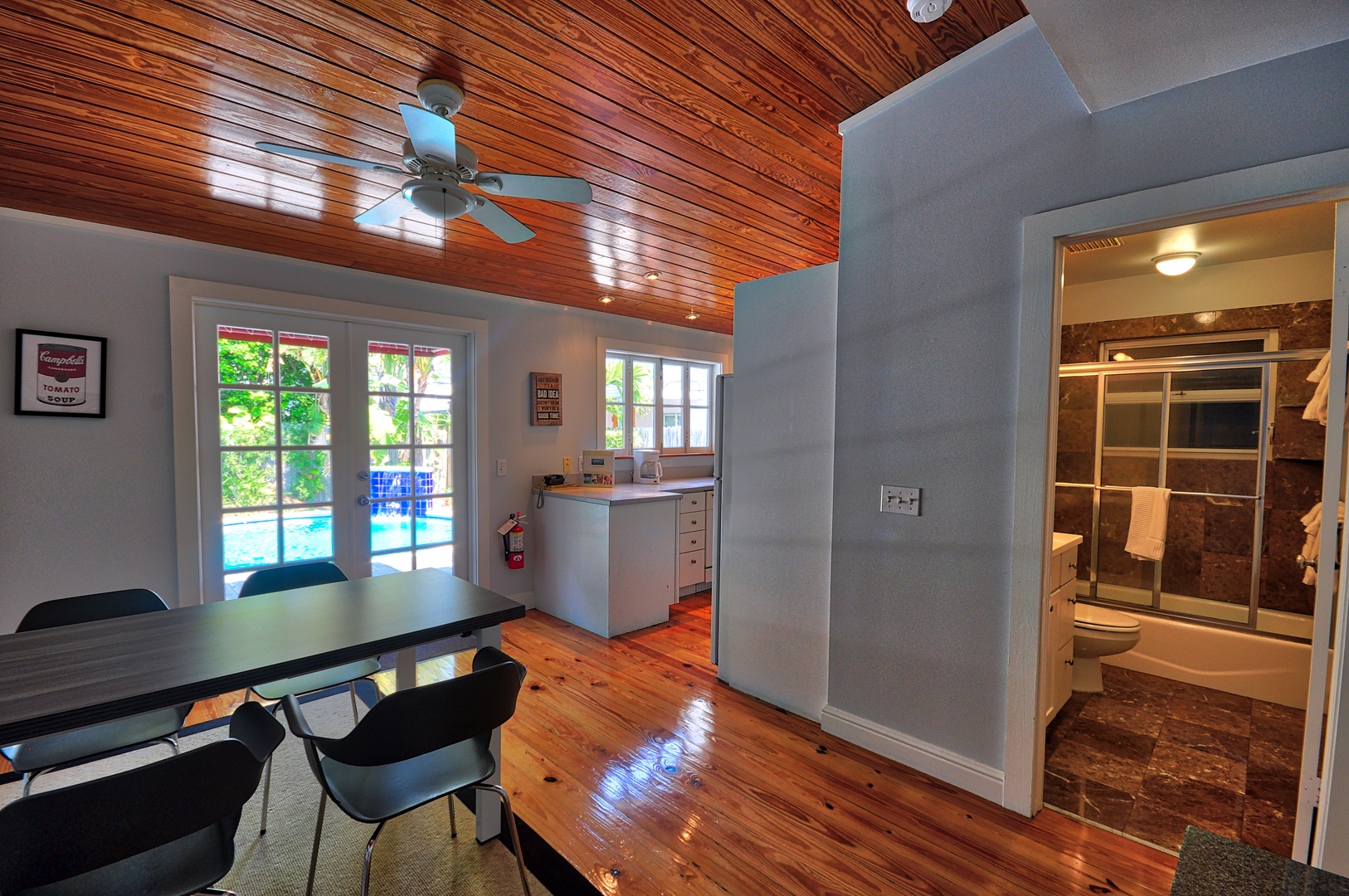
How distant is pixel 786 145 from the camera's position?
→ 2.14 metres

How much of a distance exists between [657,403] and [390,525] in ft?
7.92

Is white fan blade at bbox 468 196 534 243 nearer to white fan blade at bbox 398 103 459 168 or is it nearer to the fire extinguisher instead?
white fan blade at bbox 398 103 459 168

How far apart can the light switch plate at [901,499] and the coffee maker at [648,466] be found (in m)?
2.65

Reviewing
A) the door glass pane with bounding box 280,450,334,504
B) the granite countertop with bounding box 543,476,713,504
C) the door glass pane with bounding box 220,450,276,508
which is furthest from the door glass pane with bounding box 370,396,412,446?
the granite countertop with bounding box 543,476,713,504

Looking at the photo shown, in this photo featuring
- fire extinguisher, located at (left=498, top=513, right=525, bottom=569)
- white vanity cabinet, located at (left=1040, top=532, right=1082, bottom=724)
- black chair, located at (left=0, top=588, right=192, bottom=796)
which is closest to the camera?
black chair, located at (left=0, top=588, right=192, bottom=796)

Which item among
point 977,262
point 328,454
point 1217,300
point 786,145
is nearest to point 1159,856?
point 977,262

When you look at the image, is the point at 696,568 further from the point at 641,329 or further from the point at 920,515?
the point at 920,515

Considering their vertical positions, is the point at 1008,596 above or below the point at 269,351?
below

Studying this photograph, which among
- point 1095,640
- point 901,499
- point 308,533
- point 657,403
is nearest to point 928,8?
point 901,499

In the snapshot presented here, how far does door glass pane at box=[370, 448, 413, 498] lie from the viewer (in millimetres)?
3584

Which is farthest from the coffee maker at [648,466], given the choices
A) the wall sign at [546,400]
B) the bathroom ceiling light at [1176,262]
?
the bathroom ceiling light at [1176,262]

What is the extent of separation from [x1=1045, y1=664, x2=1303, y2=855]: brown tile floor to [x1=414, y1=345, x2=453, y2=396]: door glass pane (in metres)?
3.80

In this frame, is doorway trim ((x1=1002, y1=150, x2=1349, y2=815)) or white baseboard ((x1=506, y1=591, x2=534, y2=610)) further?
white baseboard ((x1=506, y1=591, x2=534, y2=610))

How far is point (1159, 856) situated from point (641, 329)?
4.29m
